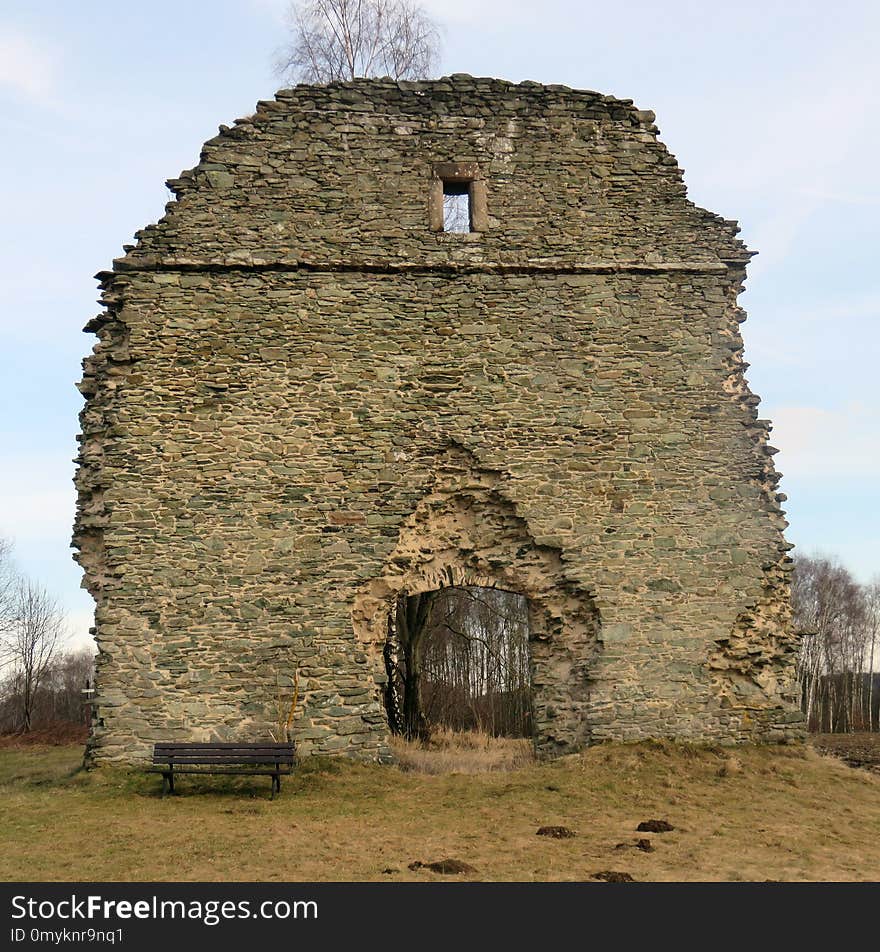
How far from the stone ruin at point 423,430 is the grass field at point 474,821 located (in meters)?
0.49

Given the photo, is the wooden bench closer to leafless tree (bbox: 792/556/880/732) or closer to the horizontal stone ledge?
the horizontal stone ledge

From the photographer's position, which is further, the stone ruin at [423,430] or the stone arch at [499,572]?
the stone arch at [499,572]

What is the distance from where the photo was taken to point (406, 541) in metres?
10.2

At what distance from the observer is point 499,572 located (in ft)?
33.7

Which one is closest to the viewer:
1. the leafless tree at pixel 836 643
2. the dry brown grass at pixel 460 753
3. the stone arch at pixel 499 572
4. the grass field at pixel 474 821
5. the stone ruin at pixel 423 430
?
the grass field at pixel 474 821

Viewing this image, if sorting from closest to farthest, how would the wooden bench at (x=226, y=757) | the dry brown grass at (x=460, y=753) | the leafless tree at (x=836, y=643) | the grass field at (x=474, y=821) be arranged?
the grass field at (x=474, y=821)
the wooden bench at (x=226, y=757)
the dry brown grass at (x=460, y=753)
the leafless tree at (x=836, y=643)

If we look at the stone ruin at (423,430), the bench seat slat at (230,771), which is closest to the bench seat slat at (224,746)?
the bench seat slat at (230,771)

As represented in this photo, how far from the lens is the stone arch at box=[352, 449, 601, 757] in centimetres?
1012

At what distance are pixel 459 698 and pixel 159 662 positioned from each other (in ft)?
45.1

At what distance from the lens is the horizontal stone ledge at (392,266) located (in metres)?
10.5

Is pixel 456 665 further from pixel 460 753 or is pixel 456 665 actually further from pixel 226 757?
pixel 226 757

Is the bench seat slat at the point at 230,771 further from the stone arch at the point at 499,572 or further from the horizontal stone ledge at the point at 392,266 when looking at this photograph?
the horizontal stone ledge at the point at 392,266

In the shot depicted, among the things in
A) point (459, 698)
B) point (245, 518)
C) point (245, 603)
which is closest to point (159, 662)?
point (245, 603)

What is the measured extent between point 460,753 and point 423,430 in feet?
17.1
